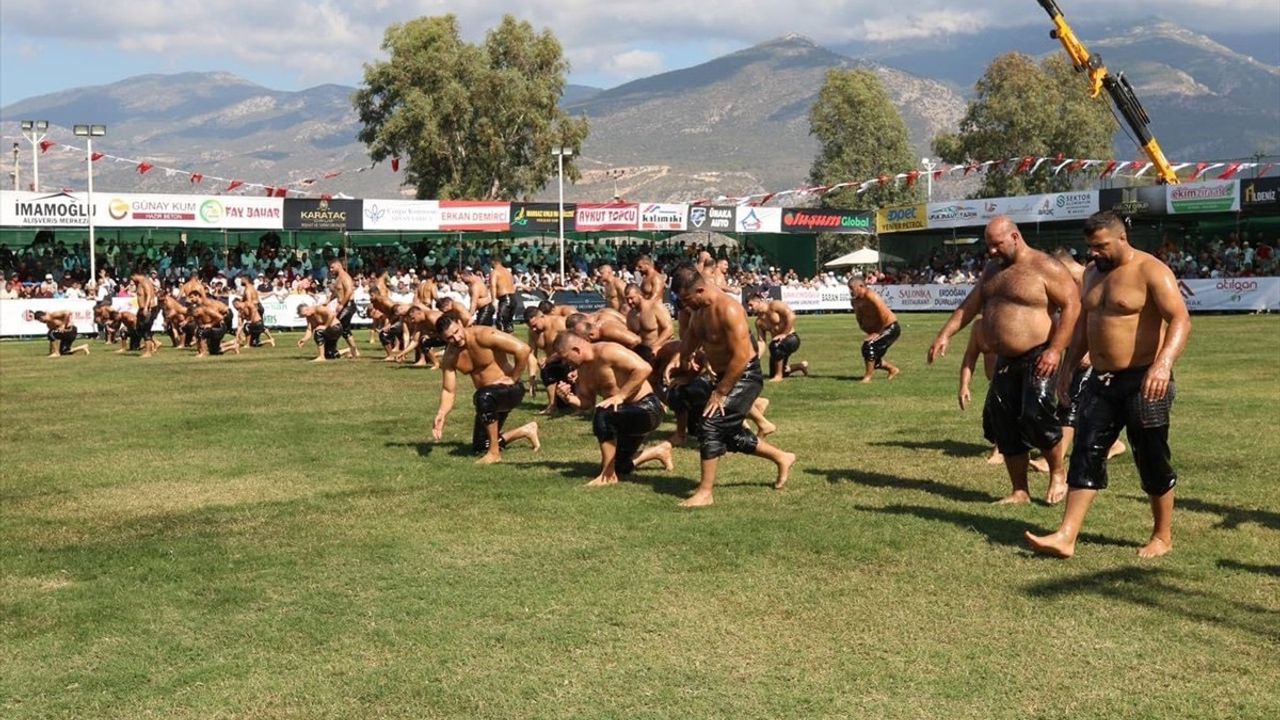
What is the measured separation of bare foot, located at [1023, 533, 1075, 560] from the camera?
7.22m

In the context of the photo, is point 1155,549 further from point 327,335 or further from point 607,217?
point 607,217

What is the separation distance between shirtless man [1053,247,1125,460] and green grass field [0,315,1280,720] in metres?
0.49

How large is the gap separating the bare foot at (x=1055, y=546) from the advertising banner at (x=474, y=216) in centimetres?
4147

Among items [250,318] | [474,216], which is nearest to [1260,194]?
[474,216]

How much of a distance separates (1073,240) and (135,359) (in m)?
36.2

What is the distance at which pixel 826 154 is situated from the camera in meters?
103

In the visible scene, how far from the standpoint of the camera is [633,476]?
10773 mm

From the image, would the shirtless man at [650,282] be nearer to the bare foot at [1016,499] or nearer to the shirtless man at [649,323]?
the shirtless man at [649,323]

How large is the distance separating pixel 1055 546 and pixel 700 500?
9.17 ft

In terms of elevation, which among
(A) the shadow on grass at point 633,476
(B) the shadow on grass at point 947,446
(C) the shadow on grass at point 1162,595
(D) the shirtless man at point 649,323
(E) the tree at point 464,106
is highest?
(E) the tree at point 464,106

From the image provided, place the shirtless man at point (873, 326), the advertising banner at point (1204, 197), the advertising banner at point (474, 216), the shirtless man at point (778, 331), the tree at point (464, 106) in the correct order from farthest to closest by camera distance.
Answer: the tree at point (464, 106), the advertising banner at point (474, 216), the advertising banner at point (1204, 197), the shirtless man at point (778, 331), the shirtless man at point (873, 326)

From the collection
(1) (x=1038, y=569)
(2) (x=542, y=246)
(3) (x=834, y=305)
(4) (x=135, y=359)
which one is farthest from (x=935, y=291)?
(1) (x=1038, y=569)

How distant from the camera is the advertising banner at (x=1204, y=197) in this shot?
42.1 meters

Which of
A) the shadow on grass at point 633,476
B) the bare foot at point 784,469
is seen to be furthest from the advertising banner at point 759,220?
the bare foot at point 784,469
